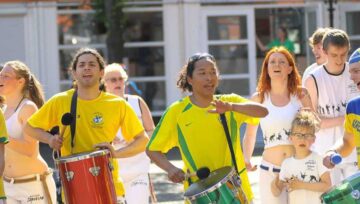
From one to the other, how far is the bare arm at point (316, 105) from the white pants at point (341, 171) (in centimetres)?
35

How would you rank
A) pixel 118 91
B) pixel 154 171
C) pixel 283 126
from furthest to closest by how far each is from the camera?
1. pixel 154 171
2. pixel 118 91
3. pixel 283 126

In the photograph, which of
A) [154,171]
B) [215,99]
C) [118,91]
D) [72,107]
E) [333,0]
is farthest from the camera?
[333,0]

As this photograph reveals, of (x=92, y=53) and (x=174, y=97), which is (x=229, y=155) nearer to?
(x=92, y=53)

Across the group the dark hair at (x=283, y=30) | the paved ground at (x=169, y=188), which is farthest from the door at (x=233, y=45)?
the paved ground at (x=169, y=188)

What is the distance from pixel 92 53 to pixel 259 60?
1542cm

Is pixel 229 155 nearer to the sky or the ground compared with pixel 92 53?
nearer to the ground

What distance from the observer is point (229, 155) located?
5953mm

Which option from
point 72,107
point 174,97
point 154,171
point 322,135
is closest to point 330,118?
point 322,135

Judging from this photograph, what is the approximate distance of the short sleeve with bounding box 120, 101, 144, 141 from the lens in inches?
258

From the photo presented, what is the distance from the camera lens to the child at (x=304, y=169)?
7.17 m

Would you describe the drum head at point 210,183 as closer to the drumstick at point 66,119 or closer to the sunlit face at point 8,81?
the drumstick at point 66,119

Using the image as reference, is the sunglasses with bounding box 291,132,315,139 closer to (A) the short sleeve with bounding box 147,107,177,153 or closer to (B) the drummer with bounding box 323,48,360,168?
(B) the drummer with bounding box 323,48,360,168

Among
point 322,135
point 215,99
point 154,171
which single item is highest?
point 215,99

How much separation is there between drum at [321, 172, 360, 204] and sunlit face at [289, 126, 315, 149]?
2.00 meters
